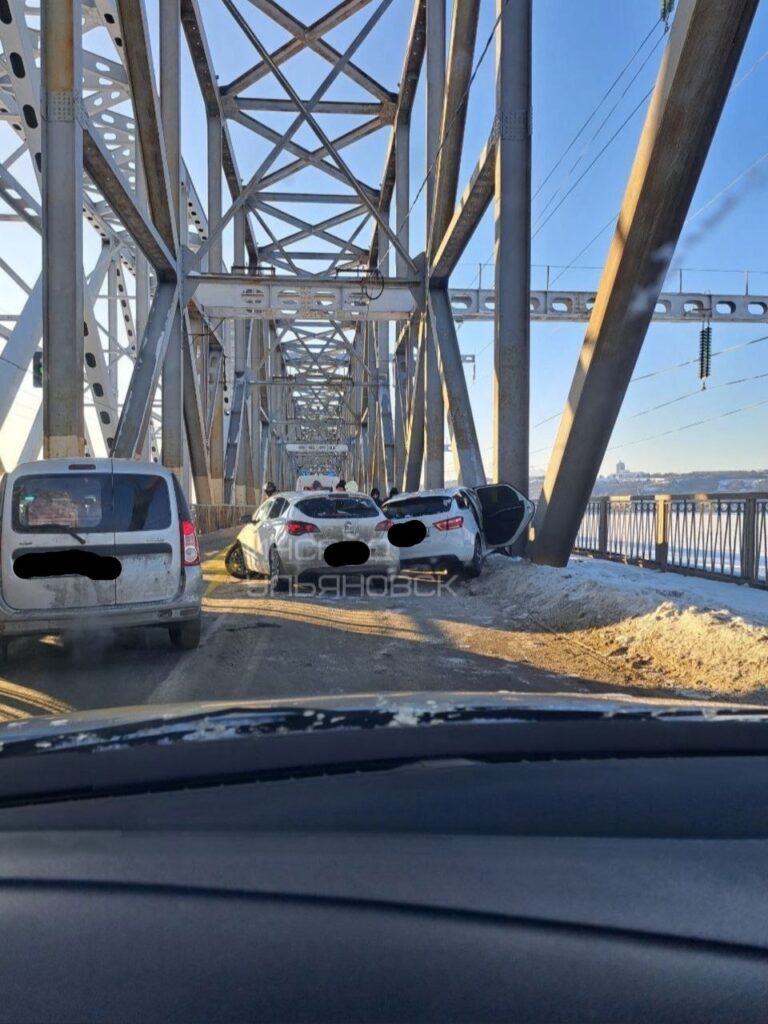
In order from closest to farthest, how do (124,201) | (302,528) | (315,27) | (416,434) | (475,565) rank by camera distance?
1. (302,528)
2. (475,565)
3. (124,201)
4. (315,27)
5. (416,434)

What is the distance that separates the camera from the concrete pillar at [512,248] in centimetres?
1395

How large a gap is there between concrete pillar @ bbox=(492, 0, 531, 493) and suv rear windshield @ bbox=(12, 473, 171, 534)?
27.1 ft

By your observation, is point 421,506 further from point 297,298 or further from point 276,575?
point 297,298

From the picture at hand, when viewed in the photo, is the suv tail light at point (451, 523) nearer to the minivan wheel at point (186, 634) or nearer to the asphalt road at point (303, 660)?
the asphalt road at point (303, 660)

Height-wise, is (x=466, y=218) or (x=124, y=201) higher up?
(x=466, y=218)

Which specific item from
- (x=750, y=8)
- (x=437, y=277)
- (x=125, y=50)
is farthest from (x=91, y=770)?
(x=437, y=277)

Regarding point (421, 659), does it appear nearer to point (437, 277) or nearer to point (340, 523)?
point (340, 523)

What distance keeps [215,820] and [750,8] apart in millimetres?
8879

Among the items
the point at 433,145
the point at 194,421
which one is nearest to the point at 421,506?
the point at 194,421

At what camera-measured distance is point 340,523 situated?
11.2 metres

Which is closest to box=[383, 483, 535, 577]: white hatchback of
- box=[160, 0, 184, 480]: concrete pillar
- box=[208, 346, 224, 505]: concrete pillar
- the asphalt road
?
the asphalt road

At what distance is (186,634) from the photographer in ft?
24.0

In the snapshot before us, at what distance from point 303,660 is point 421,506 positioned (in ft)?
19.7

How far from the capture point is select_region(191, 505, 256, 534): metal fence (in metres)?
23.8
